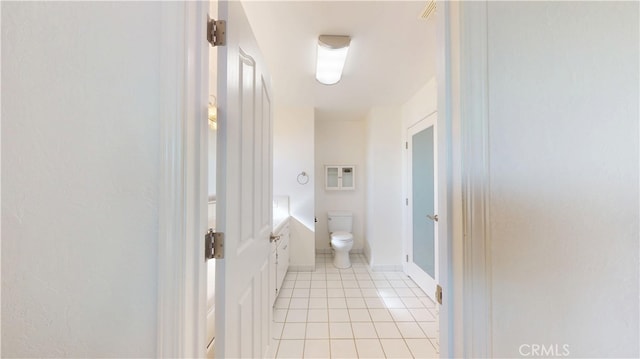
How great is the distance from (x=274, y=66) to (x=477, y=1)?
70.3 inches

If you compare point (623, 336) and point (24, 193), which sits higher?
point (24, 193)

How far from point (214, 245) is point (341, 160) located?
3.43 meters

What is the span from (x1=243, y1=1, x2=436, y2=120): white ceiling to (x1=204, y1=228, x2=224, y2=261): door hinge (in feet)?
4.46

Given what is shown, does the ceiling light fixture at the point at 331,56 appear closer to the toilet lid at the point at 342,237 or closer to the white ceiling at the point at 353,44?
the white ceiling at the point at 353,44

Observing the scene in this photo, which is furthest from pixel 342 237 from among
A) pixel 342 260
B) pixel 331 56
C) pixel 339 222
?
pixel 331 56

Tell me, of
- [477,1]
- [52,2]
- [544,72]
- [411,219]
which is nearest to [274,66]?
[52,2]

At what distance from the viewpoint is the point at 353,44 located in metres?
1.75

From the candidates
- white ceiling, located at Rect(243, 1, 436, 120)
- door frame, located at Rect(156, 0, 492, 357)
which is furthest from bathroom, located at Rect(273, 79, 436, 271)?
door frame, located at Rect(156, 0, 492, 357)

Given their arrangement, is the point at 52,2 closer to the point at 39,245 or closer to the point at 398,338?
the point at 39,245

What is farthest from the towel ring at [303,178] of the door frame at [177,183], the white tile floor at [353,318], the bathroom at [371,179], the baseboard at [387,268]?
the door frame at [177,183]

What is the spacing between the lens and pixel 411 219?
2.93 metres

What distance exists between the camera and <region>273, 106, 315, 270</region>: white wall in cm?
324

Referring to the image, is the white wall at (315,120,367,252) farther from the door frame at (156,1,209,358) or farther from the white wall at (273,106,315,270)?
the door frame at (156,1,209,358)

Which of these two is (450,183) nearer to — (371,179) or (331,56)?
(331,56)
